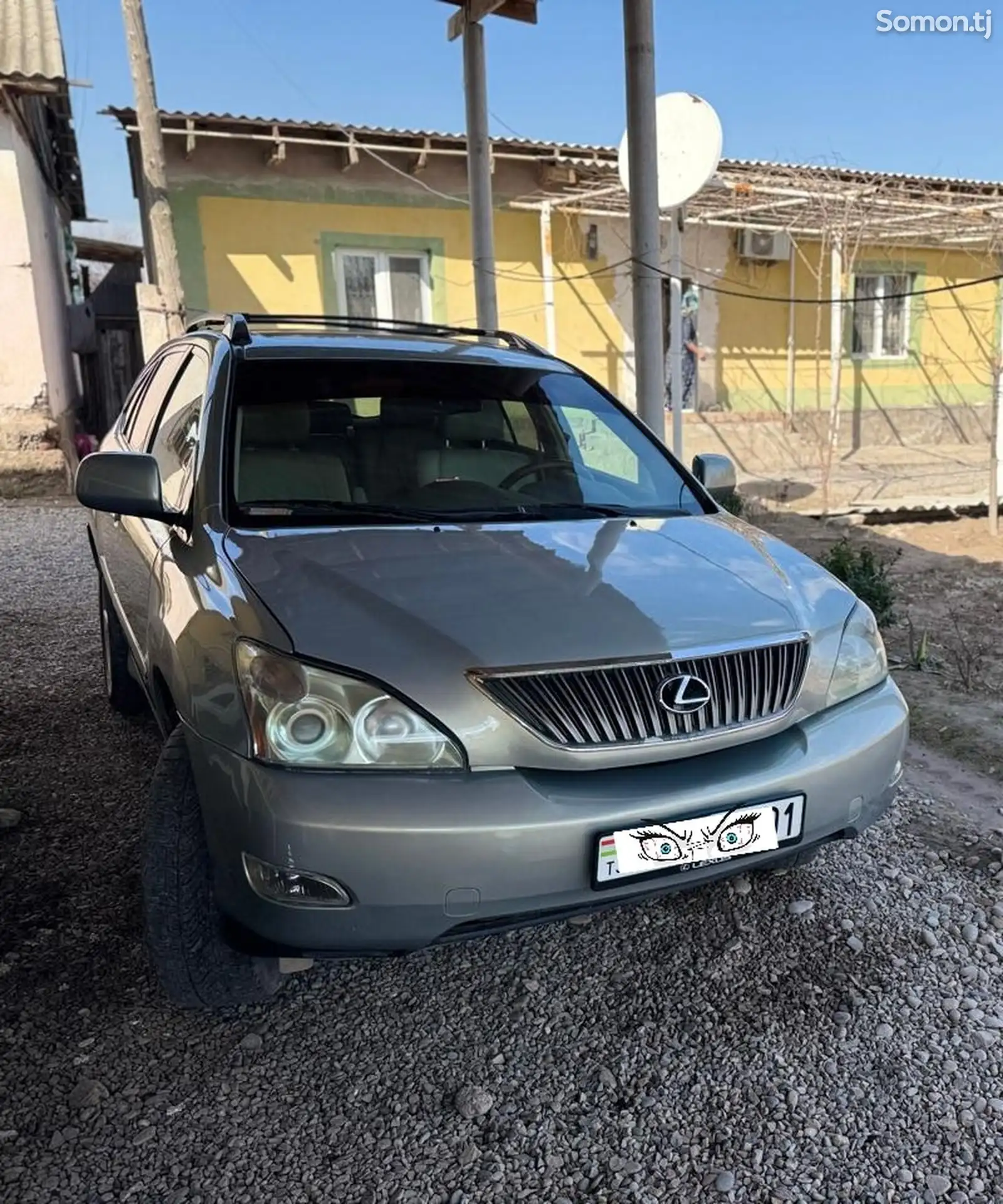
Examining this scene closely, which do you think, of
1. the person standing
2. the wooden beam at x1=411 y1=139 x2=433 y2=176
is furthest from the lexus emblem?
A: the person standing

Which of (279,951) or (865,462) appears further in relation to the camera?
(865,462)

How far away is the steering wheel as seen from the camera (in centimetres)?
311

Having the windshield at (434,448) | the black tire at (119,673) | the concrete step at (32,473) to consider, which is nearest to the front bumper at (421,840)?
the windshield at (434,448)

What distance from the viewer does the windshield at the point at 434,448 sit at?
2.71 meters

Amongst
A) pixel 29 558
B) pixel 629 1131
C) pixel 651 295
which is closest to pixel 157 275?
pixel 29 558

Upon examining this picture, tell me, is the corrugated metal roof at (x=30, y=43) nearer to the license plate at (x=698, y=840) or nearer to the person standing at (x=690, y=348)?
the person standing at (x=690, y=348)

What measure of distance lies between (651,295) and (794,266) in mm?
10567

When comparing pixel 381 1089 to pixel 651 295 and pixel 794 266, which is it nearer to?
pixel 651 295

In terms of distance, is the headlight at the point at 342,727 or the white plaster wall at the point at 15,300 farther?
the white plaster wall at the point at 15,300

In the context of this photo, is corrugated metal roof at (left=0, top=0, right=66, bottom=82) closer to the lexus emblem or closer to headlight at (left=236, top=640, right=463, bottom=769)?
headlight at (left=236, top=640, right=463, bottom=769)

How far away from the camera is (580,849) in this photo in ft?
6.03

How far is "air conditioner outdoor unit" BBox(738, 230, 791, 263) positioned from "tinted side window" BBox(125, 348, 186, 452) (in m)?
11.9

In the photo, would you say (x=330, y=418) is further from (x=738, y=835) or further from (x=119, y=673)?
(x=738, y=835)

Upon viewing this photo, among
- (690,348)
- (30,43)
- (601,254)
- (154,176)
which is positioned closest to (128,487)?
(154,176)
